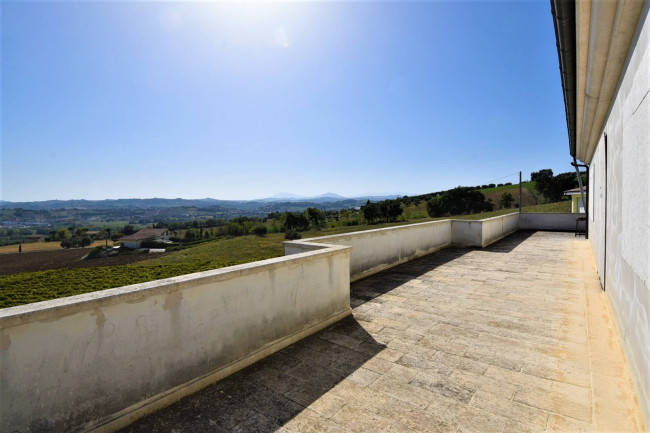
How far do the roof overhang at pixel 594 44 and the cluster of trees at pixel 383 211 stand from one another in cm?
5890

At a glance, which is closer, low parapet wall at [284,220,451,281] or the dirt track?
low parapet wall at [284,220,451,281]

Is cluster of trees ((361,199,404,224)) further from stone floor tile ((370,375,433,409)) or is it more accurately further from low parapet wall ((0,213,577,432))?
stone floor tile ((370,375,433,409))

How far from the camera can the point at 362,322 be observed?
4.01m

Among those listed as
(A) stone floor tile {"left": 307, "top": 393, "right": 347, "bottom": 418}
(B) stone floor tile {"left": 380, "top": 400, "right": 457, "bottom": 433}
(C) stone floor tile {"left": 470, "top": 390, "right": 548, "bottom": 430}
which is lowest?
(C) stone floor tile {"left": 470, "top": 390, "right": 548, "bottom": 430}

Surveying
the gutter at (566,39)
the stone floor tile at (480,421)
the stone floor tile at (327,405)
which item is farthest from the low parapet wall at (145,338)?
the gutter at (566,39)

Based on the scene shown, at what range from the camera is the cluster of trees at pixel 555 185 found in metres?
47.8

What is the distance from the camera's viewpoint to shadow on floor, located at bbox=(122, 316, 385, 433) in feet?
7.06

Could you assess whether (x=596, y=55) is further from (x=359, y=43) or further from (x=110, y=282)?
(x=359, y=43)

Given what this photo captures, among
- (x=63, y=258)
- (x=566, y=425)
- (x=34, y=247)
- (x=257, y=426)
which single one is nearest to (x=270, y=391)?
(x=257, y=426)

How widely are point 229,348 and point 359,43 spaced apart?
10.1m

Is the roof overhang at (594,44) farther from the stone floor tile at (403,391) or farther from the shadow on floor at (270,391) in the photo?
the shadow on floor at (270,391)

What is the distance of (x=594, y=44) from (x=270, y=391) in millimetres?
4234

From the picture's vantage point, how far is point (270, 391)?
2.55 metres

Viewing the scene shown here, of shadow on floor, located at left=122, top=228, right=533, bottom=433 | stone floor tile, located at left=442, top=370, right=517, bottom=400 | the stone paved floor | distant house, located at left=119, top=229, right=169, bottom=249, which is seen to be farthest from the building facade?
distant house, located at left=119, top=229, right=169, bottom=249
